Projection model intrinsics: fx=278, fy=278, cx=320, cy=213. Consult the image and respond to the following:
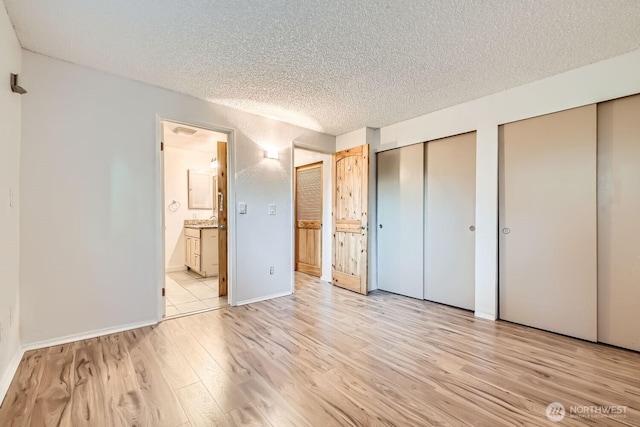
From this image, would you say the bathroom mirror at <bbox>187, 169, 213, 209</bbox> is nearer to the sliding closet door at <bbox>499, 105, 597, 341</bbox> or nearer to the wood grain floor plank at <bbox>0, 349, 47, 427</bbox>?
the wood grain floor plank at <bbox>0, 349, 47, 427</bbox>

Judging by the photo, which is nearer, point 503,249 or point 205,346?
point 205,346

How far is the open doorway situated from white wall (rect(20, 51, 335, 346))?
3.06ft

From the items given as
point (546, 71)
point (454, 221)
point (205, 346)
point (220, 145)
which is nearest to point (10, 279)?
point (205, 346)

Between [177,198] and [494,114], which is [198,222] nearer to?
[177,198]

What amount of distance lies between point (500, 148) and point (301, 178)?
11.2 ft

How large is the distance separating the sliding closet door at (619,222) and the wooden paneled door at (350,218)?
236 centimetres

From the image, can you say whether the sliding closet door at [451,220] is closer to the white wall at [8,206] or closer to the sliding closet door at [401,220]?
the sliding closet door at [401,220]

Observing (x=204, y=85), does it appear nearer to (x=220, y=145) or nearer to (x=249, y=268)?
(x=220, y=145)

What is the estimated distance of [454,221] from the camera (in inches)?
134

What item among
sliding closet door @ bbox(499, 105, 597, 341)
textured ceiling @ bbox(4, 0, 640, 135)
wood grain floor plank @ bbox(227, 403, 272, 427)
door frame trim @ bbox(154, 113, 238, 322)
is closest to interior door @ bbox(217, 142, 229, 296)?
door frame trim @ bbox(154, 113, 238, 322)

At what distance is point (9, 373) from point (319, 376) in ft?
6.67

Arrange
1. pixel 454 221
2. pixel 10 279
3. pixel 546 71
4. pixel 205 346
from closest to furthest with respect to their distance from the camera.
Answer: pixel 10 279 < pixel 205 346 < pixel 546 71 < pixel 454 221

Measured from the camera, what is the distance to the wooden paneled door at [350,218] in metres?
3.98

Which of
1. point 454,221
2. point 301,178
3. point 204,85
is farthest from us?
point 301,178
